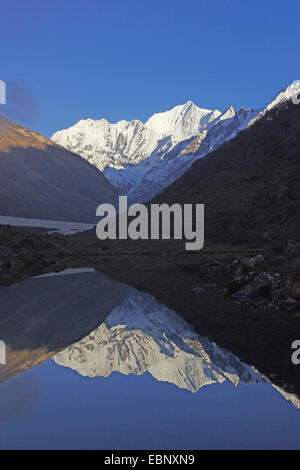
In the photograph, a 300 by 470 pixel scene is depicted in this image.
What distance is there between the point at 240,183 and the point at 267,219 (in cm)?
2707

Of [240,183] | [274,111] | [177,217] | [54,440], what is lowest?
[54,440]

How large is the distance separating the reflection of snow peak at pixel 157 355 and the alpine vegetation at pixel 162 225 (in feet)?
217

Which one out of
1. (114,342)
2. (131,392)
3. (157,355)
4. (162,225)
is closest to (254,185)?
(162,225)

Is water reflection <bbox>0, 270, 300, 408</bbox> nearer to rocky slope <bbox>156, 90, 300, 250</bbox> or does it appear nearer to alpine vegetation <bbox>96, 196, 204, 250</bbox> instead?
rocky slope <bbox>156, 90, 300, 250</bbox>

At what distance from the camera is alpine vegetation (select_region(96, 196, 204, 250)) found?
4117 inches

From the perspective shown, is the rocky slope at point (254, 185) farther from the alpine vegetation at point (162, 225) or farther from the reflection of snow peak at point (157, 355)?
the reflection of snow peak at point (157, 355)

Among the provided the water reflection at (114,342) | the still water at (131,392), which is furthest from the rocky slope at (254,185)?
the still water at (131,392)

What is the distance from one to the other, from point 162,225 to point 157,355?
331ft

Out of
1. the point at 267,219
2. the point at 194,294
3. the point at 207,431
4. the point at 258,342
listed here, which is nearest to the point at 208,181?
the point at 267,219

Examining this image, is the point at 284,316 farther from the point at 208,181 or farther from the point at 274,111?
the point at 274,111

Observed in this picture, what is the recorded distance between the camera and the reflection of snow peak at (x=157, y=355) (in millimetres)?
13344

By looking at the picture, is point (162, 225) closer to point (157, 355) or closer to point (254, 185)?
point (254, 185)

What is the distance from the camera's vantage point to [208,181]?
126125 mm

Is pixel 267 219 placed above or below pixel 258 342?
above
